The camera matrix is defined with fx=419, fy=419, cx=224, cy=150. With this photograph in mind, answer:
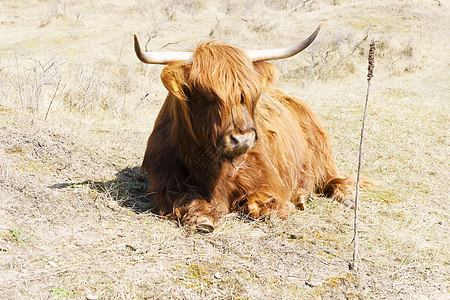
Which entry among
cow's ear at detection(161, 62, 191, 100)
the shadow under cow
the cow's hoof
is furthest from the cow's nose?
the shadow under cow

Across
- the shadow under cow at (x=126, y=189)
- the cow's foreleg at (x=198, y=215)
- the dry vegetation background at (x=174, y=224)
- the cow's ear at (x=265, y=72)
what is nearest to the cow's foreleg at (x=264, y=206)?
the dry vegetation background at (x=174, y=224)

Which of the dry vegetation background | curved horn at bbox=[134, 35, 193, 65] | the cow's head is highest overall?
curved horn at bbox=[134, 35, 193, 65]

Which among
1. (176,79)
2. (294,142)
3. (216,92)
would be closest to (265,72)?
(216,92)

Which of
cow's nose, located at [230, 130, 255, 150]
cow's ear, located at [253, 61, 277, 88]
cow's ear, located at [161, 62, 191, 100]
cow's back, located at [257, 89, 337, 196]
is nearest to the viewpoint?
cow's nose, located at [230, 130, 255, 150]

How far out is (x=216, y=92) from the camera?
3102 mm

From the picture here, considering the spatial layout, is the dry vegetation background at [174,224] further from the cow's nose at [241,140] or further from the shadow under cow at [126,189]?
the cow's nose at [241,140]

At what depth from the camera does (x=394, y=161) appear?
6.05 metres

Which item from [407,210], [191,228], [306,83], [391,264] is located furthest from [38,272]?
[306,83]

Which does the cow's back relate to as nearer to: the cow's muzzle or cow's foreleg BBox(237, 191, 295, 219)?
cow's foreleg BBox(237, 191, 295, 219)

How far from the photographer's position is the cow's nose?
3041mm

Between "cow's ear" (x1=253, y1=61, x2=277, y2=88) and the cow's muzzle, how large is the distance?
27.5 inches

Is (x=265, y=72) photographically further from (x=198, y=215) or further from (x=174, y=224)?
(x=174, y=224)

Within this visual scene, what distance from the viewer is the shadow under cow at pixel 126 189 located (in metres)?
3.70

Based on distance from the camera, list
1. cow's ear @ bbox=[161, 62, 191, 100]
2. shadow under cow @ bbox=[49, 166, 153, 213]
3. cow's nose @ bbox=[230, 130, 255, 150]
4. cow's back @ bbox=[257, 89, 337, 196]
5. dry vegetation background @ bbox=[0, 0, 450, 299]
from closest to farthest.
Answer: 1. dry vegetation background @ bbox=[0, 0, 450, 299]
2. cow's nose @ bbox=[230, 130, 255, 150]
3. cow's ear @ bbox=[161, 62, 191, 100]
4. shadow under cow @ bbox=[49, 166, 153, 213]
5. cow's back @ bbox=[257, 89, 337, 196]
